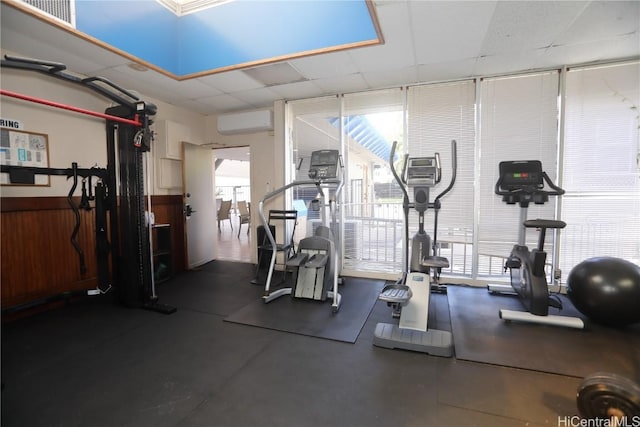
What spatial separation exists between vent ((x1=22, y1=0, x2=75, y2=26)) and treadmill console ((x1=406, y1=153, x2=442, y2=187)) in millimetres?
3827

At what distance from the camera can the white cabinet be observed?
484 centimetres

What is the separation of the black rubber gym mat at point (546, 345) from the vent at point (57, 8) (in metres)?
4.55

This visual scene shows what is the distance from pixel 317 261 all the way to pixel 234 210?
36.4 ft

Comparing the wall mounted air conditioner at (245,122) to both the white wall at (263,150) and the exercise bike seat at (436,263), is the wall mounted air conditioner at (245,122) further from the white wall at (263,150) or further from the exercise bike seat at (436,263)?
the exercise bike seat at (436,263)

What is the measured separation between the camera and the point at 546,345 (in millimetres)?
2660

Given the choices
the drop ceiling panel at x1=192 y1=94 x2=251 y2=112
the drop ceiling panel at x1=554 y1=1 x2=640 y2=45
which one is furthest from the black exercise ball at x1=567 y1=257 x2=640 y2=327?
the drop ceiling panel at x1=192 y1=94 x2=251 y2=112

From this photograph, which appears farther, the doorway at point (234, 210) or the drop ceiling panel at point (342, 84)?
the doorway at point (234, 210)

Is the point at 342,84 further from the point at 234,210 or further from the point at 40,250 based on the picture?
the point at 234,210

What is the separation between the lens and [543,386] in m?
2.12

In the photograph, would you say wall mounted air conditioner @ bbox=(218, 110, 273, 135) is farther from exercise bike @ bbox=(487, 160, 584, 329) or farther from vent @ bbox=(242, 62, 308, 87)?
exercise bike @ bbox=(487, 160, 584, 329)

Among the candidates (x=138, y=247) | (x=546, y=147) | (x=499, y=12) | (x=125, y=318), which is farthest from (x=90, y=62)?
(x=546, y=147)

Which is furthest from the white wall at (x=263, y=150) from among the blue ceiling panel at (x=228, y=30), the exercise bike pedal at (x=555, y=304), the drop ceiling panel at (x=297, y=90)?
the exercise bike pedal at (x=555, y=304)

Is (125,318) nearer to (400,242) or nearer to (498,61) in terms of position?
(400,242)

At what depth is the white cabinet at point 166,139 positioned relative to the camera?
4.84m
